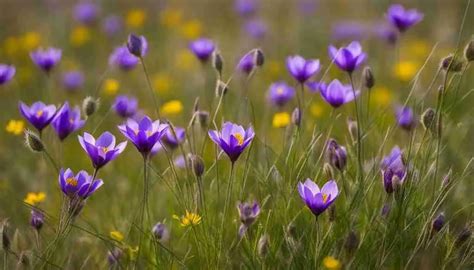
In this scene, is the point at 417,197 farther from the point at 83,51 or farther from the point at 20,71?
the point at 83,51

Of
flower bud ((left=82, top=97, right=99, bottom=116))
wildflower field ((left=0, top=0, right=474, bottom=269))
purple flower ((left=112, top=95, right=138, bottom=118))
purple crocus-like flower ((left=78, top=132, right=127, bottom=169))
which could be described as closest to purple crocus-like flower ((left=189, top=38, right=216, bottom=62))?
wildflower field ((left=0, top=0, right=474, bottom=269))

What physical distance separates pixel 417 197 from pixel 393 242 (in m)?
0.23

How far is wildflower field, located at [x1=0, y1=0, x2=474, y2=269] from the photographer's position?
1.95m

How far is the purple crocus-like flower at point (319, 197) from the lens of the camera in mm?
1851

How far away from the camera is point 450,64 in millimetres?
2053

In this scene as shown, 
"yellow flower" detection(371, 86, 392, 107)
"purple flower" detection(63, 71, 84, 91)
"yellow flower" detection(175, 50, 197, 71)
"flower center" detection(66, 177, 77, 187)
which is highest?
"flower center" detection(66, 177, 77, 187)

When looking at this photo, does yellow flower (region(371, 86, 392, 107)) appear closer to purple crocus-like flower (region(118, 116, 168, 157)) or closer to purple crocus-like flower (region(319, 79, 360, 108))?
purple crocus-like flower (region(319, 79, 360, 108))

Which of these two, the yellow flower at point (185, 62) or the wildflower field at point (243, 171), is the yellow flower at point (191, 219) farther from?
the yellow flower at point (185, 62)

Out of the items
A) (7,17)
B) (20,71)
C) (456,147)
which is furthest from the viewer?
(7,17)

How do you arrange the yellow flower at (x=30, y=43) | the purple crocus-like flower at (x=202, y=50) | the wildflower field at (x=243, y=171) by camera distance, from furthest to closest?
the yellow flower at (x=30, y=43)
the purple crocus-like flower at (x=202, y=50)
the wildflower field at (x=243, y=171)

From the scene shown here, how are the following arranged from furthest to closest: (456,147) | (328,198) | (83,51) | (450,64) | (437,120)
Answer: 1. (83,51)
2. (456,147)
3. (437,120)
4. (450,64)
5. (328,198)

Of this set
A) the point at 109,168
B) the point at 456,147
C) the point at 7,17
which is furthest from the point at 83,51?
the point at 456,147

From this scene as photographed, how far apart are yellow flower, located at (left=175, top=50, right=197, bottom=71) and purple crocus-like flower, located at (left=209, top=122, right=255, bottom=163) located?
286cm

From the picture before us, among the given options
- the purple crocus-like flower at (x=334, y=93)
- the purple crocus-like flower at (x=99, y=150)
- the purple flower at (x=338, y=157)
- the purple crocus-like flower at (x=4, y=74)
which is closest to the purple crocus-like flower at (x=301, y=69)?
the purple crocus-like flower at (x=334, y=93)
